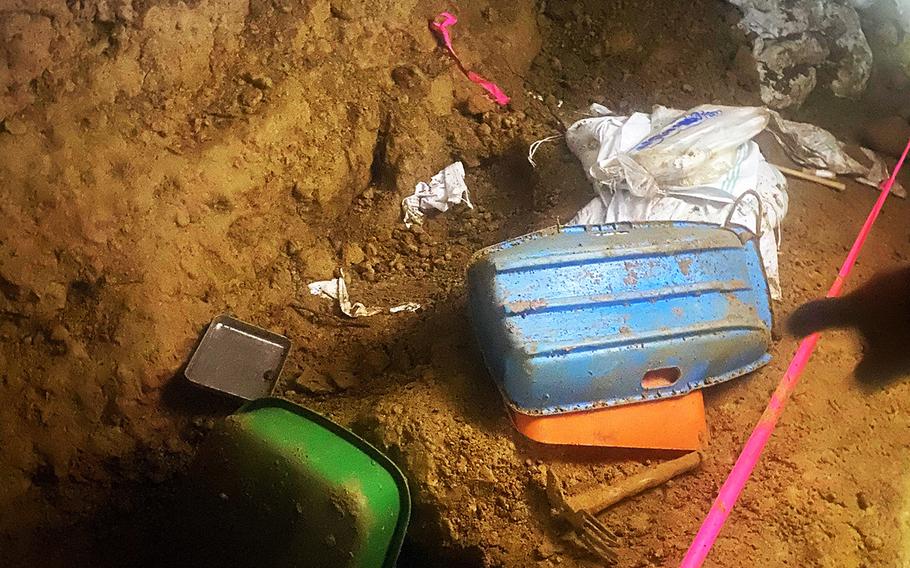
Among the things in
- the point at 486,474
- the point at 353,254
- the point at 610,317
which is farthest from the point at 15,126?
the point at 610,317

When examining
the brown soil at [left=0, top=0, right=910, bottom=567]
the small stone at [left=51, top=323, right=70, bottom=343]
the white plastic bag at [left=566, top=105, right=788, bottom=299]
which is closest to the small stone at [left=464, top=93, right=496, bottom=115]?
the brown soil at [left=0, top=0, right=910, bottom=567]

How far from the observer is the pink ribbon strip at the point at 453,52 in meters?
2.74

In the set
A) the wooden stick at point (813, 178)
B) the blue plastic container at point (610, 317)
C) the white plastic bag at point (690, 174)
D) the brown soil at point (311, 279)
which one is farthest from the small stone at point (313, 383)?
the wooden stick at point (813, 178)

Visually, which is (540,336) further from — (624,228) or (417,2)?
(417,2)

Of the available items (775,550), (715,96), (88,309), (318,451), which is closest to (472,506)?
(318,451)

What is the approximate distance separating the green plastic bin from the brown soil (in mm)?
178

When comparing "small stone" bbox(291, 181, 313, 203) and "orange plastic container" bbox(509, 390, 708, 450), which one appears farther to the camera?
"small stone" bbox(291, 181, 313, 203)

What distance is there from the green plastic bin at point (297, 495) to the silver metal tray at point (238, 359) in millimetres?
388

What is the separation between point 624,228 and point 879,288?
3.56ft

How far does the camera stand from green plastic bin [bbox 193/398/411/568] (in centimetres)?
163

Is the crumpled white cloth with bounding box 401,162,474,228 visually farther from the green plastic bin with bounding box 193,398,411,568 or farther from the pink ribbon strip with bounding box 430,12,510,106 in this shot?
the green plastic bin with bounding box 193,398,411,568

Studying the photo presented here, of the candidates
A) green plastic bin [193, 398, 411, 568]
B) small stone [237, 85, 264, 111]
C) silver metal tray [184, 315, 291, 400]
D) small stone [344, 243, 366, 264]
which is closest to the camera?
green plastic bin [193, 398, 411, 568]

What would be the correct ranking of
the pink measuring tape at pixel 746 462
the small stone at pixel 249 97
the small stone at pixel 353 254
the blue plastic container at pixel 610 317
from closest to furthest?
the blue plastic container at pixel 610 317 < the pink measuring tape at pixel 746 462 < the small stone at pixel 249 97 < the small stone at pixel 353 254

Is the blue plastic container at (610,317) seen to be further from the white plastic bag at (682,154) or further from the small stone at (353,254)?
the small stone at (353,254)
